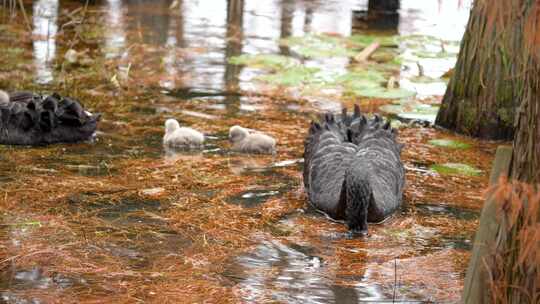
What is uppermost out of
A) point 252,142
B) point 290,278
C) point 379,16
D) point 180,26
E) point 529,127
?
point 529,127

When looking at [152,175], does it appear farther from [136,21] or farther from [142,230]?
[136,21]

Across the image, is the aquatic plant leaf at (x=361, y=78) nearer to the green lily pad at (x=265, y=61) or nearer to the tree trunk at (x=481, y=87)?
the green lily pad at (x=265, y=61)

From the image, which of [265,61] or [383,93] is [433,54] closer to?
[265,61]

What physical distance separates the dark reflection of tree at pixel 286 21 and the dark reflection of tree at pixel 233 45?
586 mm

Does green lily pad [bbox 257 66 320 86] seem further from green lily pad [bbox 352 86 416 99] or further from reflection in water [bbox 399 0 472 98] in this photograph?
reflection in water [bbox 399 0 472 98]

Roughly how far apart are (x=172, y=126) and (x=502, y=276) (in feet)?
16.8

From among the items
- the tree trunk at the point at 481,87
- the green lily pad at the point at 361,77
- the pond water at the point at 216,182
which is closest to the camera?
the pond water at the point at 216,182

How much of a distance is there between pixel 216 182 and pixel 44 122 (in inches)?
68.0

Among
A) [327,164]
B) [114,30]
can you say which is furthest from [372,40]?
[327,164]

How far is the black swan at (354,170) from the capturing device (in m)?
6.97

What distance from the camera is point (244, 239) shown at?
6750 mm

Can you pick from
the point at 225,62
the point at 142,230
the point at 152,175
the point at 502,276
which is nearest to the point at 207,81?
the point at 225,62

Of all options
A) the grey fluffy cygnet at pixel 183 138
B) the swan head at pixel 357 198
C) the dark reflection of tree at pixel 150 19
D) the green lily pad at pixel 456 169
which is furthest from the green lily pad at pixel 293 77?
the swan head at pixel 357 198

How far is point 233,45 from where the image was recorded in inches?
575
